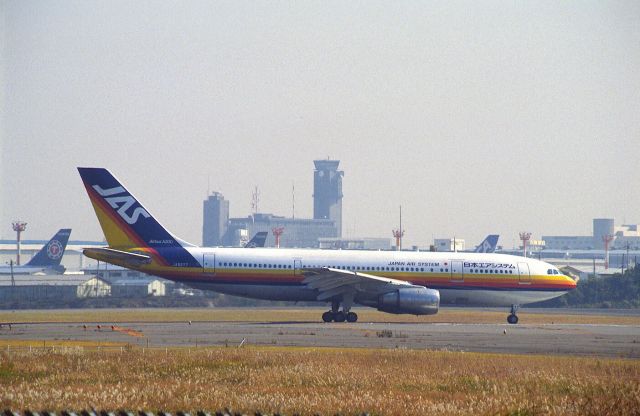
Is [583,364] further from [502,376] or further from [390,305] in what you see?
[390,305]

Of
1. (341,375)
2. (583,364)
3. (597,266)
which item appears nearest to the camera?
(341,375)

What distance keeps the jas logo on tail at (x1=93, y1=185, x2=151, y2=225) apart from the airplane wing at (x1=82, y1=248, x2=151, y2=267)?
1742mm

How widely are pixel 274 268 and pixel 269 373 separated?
26.6 m

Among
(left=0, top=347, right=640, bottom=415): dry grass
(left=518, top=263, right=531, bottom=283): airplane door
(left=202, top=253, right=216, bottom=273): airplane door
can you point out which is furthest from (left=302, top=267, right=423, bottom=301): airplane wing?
(left=0, top=347, right=640, bottom=415): dry grass

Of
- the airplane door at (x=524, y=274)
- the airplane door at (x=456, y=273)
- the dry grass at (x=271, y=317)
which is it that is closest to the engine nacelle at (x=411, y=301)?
the airplane door at (x=456, y=273)

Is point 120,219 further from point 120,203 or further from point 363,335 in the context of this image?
point 363,335

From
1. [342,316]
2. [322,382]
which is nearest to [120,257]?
[342,316]

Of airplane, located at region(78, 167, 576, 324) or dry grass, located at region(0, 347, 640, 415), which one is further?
airplane, located at region(78, 167, 576, 324)

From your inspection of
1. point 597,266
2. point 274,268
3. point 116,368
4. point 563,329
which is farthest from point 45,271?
point 597,266

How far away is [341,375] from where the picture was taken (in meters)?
23.0

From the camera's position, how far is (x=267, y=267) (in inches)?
1969

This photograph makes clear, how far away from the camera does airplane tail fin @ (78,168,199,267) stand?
49406 millimetres

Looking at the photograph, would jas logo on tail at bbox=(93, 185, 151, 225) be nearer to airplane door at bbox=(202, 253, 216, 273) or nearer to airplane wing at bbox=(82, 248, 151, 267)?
airplane wing at bbox=(82, 248, 151, 267)

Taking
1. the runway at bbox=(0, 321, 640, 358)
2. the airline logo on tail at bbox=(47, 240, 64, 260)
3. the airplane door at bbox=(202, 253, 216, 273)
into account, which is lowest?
the runway at bbox=(0, 321, 640, 358)
